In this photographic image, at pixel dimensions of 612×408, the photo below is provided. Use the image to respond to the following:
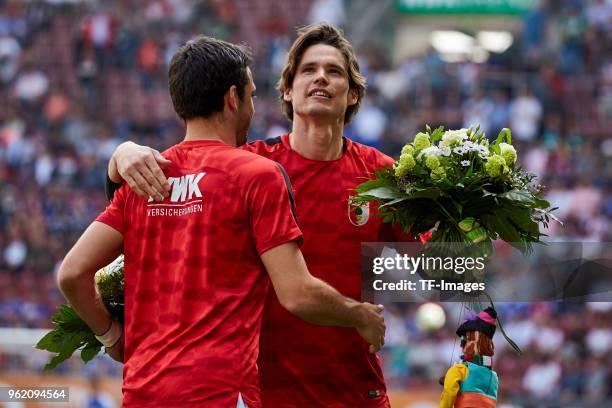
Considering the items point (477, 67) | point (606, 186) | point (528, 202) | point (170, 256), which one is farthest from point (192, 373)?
point (477, 67)

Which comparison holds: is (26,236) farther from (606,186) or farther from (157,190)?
(157,190)

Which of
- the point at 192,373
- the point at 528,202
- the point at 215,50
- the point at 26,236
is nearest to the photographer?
the point at 192,373

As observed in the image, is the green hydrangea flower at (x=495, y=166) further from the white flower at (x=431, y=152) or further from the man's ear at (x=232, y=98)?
the man's ear at (x=232, y=98)

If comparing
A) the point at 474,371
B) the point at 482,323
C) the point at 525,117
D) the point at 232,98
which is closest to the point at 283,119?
the point at 525,117

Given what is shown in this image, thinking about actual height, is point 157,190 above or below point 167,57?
below

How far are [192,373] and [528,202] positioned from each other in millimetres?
1806

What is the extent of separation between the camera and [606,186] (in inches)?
706

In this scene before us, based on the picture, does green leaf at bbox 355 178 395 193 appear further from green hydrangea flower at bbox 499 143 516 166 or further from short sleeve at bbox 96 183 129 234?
short sleeve at bbox 96 183 129 234

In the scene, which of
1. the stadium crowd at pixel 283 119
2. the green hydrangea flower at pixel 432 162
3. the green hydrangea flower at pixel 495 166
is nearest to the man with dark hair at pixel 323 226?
the green hydrangea flower at pixel 432 162

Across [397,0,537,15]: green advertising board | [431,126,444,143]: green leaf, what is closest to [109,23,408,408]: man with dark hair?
[431,126,444,143]: green leaf

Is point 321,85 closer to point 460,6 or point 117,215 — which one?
point 117,215

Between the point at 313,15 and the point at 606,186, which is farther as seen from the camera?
the point at 313,15

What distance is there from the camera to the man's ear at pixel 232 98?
545cm

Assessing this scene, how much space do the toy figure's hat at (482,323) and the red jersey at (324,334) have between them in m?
0.64
